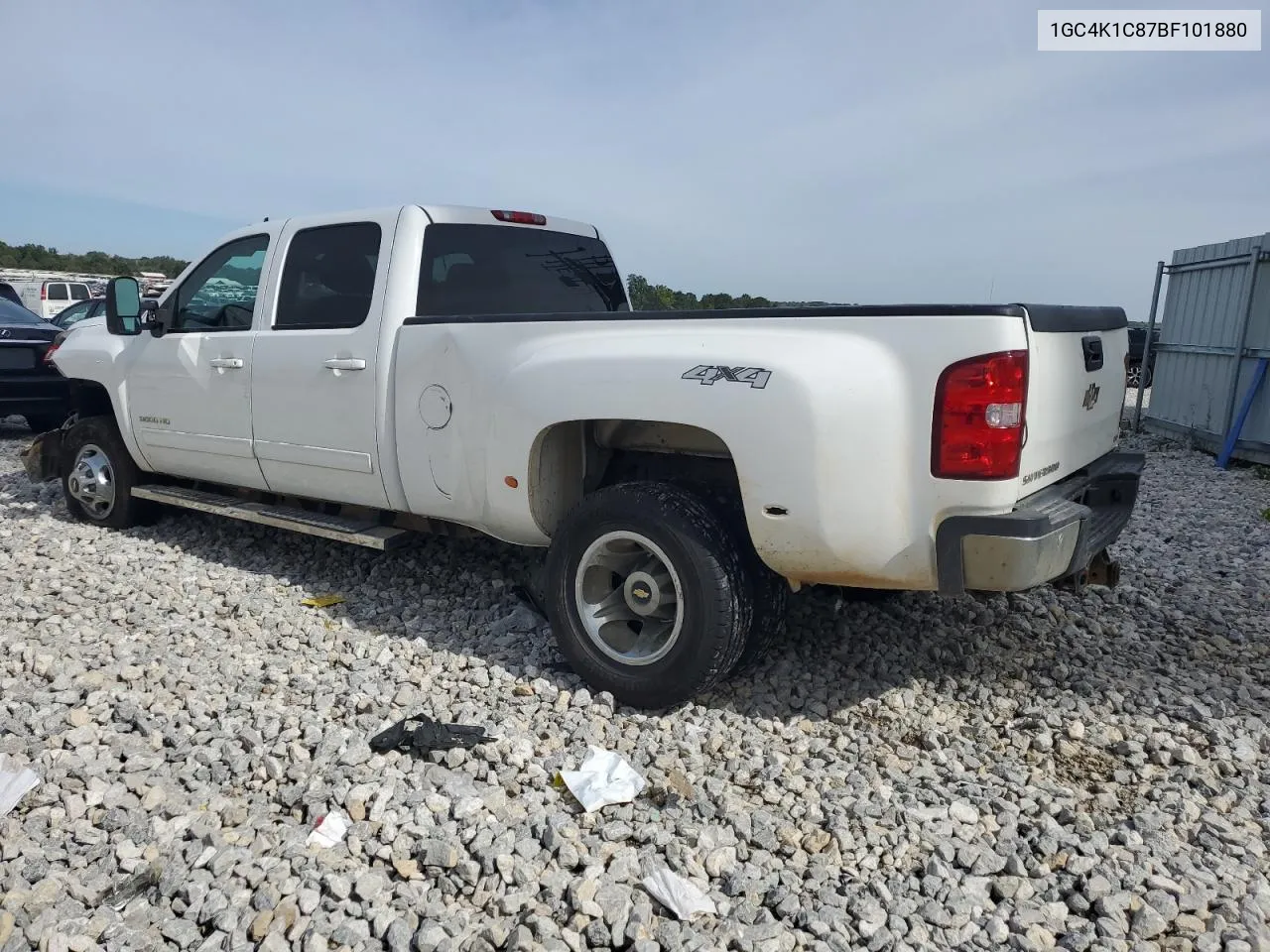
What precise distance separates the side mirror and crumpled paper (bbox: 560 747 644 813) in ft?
13.8

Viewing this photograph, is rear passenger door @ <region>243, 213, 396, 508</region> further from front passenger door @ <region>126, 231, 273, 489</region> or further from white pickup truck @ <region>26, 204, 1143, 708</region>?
front passenger door @ <region>126, 231, 273, 489</region>

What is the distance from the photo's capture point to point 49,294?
74.5 ft

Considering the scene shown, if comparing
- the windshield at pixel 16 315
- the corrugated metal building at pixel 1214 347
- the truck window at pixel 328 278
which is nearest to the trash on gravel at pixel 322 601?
the truck window at pixel 328 278

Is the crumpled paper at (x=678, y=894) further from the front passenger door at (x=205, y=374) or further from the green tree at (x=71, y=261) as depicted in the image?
the green tree at (x=71, y=261)

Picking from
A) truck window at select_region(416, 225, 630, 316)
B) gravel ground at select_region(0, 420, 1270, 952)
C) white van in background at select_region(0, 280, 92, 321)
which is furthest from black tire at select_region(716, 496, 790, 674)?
white van in background at select_region(0, 280, 92, 321)

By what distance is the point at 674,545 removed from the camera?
3375mm

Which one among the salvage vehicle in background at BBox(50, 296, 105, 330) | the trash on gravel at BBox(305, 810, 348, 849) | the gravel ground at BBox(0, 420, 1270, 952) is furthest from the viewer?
the salvage vehicle in background at BBox(50, 296, 105, 330)

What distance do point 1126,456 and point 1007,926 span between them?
2498 mm

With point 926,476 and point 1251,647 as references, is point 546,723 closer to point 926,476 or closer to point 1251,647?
point 926,476

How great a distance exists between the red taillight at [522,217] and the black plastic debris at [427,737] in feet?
8.62

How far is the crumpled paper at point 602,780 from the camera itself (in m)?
2.95

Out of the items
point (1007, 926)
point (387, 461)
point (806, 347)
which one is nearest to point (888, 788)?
point (1007, 926)

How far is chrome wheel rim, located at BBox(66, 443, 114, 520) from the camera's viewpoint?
20.1 ft

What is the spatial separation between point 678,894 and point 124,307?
492cm
